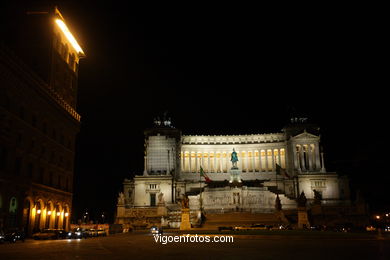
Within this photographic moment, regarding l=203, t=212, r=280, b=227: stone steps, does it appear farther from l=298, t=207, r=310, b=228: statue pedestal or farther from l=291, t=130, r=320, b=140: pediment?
l=291, t=130, r=320, b=140: pediment

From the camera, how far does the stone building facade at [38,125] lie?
45469mm

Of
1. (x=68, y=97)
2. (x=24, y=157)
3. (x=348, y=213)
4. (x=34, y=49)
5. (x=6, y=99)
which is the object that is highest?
(x=34, y=49)

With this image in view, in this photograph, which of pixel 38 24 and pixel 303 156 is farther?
pixel 303 156

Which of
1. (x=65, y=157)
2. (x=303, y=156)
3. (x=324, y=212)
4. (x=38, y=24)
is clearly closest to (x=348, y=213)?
(x=324, y=212)

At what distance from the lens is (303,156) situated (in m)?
115

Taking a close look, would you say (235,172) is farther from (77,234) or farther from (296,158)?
(77,234)

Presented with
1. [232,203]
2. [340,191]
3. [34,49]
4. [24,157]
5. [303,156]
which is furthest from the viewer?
[303,156]

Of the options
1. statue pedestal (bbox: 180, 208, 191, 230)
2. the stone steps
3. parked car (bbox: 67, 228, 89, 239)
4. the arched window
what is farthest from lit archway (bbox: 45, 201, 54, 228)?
the stone steps

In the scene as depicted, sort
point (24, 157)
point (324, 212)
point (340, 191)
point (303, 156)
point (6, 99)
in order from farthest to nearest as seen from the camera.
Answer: point (303, 156), point (340, 191), point (324, 212), point (24, 157), point (6, 99)

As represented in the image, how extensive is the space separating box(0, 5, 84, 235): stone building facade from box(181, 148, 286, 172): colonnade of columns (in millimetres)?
54421

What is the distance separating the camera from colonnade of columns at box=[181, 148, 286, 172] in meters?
120

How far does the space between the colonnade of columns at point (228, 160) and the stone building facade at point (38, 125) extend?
54421 millimetres

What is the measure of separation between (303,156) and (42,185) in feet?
261

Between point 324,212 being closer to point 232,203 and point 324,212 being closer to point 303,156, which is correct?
point 232,203
